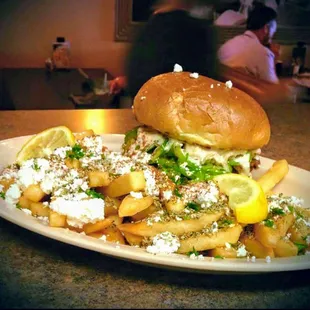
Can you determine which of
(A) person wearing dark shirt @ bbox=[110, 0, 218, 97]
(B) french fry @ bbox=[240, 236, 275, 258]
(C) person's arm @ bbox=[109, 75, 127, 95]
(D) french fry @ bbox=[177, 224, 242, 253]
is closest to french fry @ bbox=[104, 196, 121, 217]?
(D) french fry @ bbox=[177, 224, 242, 253]

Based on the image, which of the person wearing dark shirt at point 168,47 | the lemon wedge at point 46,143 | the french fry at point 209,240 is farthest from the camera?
the person wearing dark shirt at point 168,47

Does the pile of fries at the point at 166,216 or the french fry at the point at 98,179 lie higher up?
the french fry at the point at 98,179

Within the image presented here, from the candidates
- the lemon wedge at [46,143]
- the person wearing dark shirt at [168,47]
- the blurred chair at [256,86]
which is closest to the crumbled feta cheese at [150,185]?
the lemon wedge at [46,143]

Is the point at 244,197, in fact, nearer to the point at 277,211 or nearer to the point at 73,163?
the point at 277,211

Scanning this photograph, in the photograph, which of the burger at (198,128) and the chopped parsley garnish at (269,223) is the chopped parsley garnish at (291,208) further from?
the burger at (198,128)

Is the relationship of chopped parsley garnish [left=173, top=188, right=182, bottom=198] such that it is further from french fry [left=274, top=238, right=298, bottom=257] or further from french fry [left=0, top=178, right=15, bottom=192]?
french fry [left=0, top=178, right=15, bottom=192]

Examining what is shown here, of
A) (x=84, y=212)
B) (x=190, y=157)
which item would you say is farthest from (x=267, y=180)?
(x=84, y=212)
